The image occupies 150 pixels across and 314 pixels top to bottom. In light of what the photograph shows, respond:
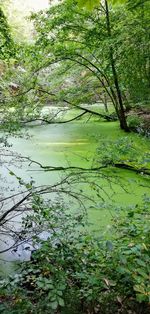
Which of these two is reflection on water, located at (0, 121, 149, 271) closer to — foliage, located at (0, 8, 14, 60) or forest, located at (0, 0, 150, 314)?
forest, located at (0, 0, 150, 314)

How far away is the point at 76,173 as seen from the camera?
6.54 ft

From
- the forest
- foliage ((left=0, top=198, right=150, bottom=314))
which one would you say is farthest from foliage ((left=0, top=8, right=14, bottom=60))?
foliage ((left=0, top=198, right=150, bottom=314))

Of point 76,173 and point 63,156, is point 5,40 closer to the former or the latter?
point 63,156

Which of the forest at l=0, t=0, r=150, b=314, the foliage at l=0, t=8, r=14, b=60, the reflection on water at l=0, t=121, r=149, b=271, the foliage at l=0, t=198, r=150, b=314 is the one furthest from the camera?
the foliage at l=0, t=8, r=14, b=60

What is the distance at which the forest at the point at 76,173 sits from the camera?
1404mm

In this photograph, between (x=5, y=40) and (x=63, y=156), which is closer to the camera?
(x=5, y=40)

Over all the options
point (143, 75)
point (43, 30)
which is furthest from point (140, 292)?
point (43, 30)

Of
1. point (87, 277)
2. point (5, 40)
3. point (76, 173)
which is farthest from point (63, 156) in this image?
point (87, 277)

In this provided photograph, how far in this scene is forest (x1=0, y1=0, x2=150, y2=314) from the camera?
4.61 feet

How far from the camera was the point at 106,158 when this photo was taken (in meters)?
3.57

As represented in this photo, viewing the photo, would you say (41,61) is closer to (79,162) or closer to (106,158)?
(79,162)

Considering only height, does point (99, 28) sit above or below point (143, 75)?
above

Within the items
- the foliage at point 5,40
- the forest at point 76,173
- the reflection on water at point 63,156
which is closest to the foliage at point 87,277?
the forest at point 76,173

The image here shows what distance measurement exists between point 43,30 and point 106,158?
248 cm
